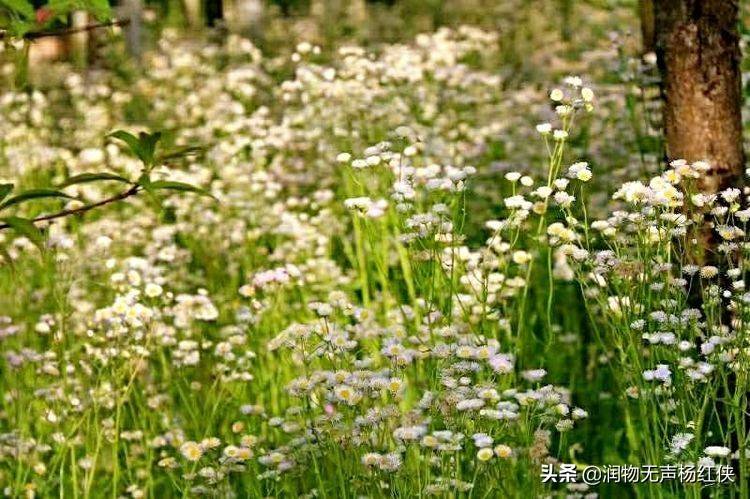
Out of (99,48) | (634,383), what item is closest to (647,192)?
(634,383)

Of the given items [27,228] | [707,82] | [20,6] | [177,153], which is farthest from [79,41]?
[27,228]

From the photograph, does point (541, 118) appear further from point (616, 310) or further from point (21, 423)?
point (21, 423)

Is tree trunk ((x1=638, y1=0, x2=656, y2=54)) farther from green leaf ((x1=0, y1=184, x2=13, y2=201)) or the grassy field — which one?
green leaf ((x1=0, y1=184, x2=13, y2=201))

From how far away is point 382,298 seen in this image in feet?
15.4

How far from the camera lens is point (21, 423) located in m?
3.57

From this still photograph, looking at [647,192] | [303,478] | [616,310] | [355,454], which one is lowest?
[303,478]

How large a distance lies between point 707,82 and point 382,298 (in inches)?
66.1

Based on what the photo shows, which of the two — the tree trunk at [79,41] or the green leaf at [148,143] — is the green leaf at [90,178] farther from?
the tree trunk at [79,41]

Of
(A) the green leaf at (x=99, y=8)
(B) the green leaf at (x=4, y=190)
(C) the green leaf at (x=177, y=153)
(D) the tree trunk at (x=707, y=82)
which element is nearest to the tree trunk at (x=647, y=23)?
(D) the tree trunk at (x=707, y=82)

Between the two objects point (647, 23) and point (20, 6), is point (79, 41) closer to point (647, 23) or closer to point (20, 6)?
point (647, 23)

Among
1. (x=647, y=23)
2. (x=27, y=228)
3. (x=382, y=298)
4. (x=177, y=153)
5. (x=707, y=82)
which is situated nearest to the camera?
(x=27, y=228)

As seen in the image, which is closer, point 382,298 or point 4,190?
point 4,190

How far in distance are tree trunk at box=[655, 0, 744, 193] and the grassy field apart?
0.21 meters

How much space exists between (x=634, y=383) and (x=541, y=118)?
3350mm
